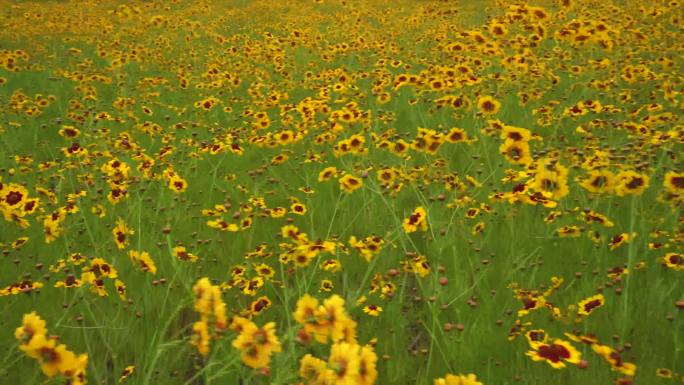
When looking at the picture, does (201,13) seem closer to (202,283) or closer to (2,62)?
(2,62)

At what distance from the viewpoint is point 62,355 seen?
1030 millimetres

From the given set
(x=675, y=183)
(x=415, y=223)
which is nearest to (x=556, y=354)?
(x=415, y=223)

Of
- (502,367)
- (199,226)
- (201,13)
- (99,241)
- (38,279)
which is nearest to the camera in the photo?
(502,367)

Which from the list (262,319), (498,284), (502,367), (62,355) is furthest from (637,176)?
(62,355)

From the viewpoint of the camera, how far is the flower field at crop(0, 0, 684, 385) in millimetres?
1611

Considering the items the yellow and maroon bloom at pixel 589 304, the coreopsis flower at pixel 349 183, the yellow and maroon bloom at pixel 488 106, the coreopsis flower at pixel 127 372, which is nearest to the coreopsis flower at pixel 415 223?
the coreopsis flower at pixel 349 183

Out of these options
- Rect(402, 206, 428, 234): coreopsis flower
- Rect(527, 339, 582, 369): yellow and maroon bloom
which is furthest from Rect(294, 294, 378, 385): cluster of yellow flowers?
Rect(402, 206, 428, 234): coreopsis flower

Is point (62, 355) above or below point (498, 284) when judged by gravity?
above

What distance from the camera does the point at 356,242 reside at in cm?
246

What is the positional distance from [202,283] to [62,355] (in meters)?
0.29

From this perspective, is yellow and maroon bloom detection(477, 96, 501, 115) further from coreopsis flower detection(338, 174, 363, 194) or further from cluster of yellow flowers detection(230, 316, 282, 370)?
cluster of yellow flowers detection(230, 316, 282, 370)

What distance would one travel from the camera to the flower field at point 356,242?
1.61m

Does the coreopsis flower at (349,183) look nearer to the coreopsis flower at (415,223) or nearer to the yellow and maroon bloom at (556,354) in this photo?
the coreopsis flower at (415,223)

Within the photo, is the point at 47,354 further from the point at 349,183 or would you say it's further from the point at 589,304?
the point at 349,183
